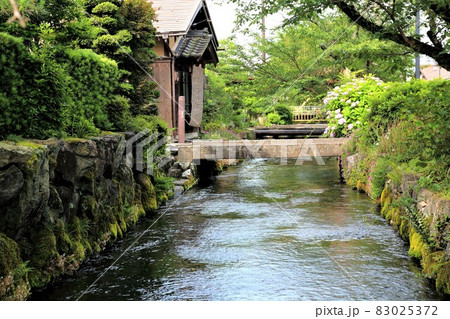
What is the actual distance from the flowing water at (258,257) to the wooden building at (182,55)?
8.29 m

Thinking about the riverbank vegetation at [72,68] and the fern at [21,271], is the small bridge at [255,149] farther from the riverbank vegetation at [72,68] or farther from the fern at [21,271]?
the fern at [21,271]

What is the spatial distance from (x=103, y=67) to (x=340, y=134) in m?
8.62

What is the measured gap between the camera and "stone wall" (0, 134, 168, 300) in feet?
18.8

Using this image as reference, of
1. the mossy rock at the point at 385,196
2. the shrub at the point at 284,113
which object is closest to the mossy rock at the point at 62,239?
the mossy rock at the point at 385,196

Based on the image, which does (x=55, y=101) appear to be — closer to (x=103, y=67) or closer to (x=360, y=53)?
(x=103, y=67)

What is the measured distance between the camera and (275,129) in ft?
78.1

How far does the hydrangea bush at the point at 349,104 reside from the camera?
50.6ft

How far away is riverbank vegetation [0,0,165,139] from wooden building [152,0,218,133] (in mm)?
5071

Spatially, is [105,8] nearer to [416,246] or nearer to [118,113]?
[118,113]

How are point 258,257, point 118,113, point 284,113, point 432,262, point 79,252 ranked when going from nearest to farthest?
point 432,262
point 79,252
point 258,257
point 118,113
point 284,113

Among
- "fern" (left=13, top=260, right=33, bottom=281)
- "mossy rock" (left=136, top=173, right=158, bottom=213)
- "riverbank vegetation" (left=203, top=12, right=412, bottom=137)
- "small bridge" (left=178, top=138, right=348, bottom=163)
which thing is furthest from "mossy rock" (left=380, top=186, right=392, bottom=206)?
"riverbank vegetation" (left=203, top=12, right=412, bottom=137)

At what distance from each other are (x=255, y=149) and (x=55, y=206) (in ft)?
26.1

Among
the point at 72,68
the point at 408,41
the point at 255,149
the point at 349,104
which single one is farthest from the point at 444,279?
the point at 349,104

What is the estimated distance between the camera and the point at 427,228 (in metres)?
7.00
